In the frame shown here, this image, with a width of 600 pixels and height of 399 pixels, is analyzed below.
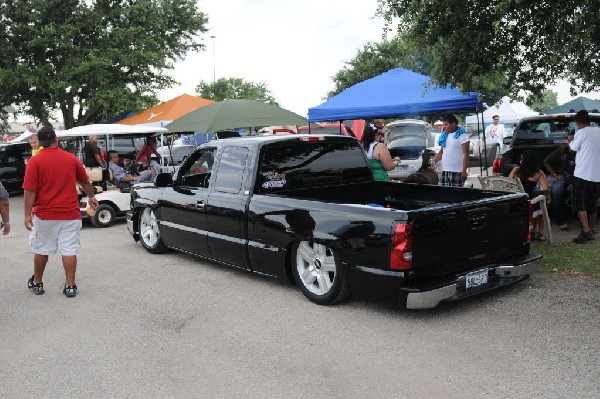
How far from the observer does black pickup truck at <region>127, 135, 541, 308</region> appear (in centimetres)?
494

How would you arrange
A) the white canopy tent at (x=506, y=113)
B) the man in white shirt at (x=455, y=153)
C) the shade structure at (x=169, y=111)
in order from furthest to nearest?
1. the white canopy tent at (x=506, y=113)
2. the shade structure at (x=169, y=111)
3. the man in white shirt at (x=455, y=153)

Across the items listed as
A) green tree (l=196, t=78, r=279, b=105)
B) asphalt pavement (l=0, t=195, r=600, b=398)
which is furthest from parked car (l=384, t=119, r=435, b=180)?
green tree (l=196, t=78, r=279, b=105)

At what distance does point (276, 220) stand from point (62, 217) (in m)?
2.22

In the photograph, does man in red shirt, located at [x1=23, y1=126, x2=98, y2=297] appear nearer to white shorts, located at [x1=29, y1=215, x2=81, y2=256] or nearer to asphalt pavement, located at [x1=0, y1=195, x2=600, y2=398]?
white shorts, located at [x1=29, y1=215, x2=81, y2=256]

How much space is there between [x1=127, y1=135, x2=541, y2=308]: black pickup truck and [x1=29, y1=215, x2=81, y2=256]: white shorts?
147cm

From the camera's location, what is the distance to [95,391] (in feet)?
12.7

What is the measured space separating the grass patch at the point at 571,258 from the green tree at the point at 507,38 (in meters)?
2.32

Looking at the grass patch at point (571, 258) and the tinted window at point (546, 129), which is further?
the tinted window at point (546, 129)

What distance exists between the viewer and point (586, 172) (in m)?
7.98

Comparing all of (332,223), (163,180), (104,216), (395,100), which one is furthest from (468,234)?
(104,216)

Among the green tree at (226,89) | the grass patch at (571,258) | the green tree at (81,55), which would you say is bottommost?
the grass patch at (571,258)

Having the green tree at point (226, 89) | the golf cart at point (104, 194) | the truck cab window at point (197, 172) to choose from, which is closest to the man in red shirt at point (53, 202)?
the truck cab window at point (197, 172)

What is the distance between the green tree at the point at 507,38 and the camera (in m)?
7.03

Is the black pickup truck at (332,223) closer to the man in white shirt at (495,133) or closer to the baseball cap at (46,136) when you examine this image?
the baseball cap at (46,136)
